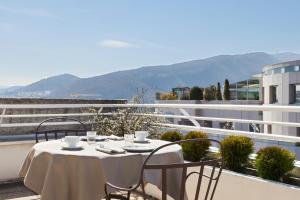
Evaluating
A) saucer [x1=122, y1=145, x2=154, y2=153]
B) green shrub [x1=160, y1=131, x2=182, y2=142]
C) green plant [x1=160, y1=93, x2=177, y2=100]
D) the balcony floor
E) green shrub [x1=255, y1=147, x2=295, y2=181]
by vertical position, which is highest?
green plant [x1=160, y1=93, x2=177, y2=100]

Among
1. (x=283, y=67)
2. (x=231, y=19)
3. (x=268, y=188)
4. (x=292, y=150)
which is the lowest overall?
(x=268, y=188)

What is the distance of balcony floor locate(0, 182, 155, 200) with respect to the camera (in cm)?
437

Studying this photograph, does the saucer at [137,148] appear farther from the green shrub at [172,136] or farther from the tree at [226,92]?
the tree at [226,92]

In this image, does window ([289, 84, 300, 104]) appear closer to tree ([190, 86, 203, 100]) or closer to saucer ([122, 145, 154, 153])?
tree ([190, 86, 203, 100])

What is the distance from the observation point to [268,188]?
3.44 meters

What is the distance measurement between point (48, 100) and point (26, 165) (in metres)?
6.85

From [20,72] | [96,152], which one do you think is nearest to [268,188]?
[96,152]

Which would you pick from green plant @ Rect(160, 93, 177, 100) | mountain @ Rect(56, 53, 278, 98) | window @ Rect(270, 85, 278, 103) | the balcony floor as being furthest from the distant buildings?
mountain @ Rect(56, 53, 278, 98)

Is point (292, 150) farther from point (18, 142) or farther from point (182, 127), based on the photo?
point (18, 142)

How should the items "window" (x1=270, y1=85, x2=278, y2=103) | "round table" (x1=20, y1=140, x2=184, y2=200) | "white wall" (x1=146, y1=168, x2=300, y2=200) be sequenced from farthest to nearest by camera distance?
1. "window" (x1=270, y1=85, x2=278, y2=103)
2. "white wall" (x1=146, y1=168, x2=300, y2=200)
3. "round table" (x1=20, y1=140, x2=184, y2=200)

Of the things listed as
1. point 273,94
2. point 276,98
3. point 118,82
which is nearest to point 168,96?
point 273,94

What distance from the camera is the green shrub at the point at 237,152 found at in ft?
13.2

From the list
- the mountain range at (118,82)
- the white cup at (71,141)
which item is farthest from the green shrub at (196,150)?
the mountain range at (118,82)

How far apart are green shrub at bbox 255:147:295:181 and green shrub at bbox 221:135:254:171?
0.29m
